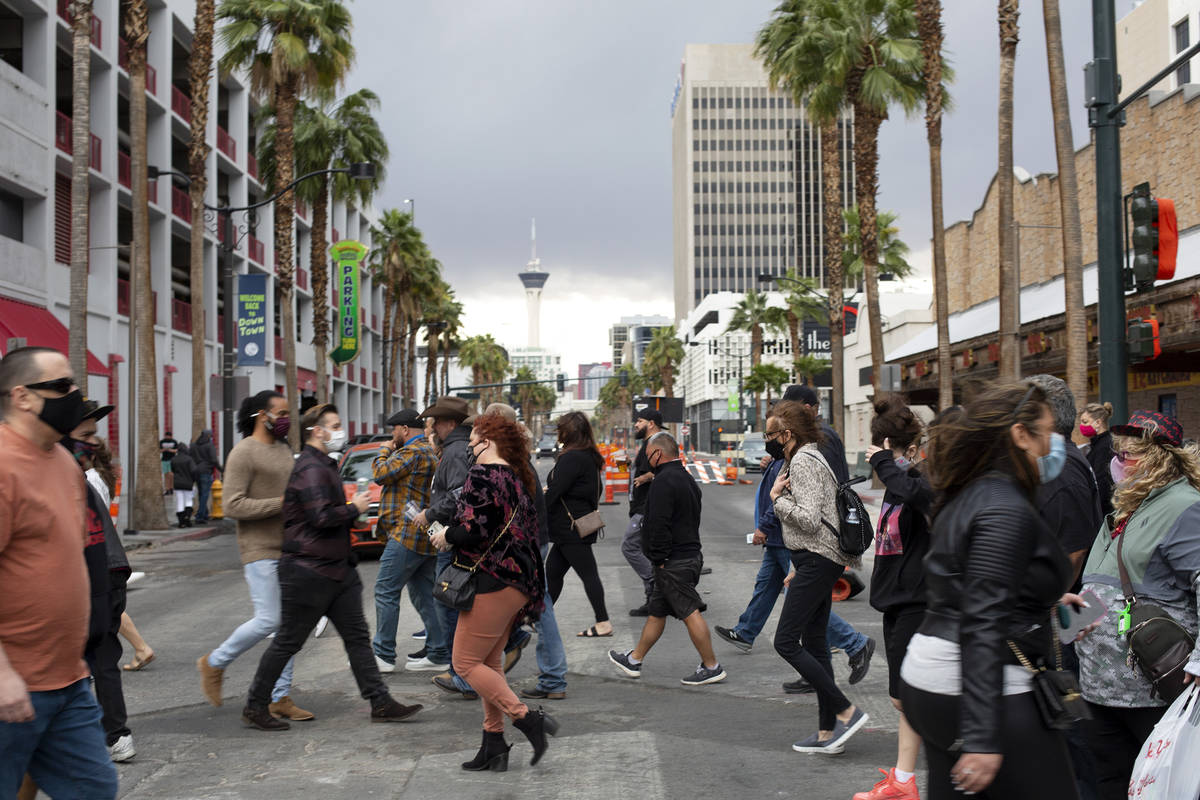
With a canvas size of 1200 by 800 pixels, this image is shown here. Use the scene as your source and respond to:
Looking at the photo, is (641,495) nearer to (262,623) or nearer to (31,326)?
(262,623)

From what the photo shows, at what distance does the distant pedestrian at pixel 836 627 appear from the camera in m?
6.66

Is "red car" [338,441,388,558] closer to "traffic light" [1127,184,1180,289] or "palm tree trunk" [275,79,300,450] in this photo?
"traffic light" [1127,184,1180,289]

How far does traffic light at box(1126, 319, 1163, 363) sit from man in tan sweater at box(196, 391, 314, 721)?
28.1 ft

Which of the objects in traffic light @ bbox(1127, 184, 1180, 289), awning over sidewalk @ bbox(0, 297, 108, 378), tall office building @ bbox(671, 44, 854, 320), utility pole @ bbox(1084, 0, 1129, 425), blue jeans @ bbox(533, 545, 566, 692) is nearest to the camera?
blue jeans @ bbox(533, 545, 566, 692)

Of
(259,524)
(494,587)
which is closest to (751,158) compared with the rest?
(259,524)

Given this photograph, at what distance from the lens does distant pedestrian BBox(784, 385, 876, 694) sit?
6.66 m

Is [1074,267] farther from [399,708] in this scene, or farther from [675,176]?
[675,176]

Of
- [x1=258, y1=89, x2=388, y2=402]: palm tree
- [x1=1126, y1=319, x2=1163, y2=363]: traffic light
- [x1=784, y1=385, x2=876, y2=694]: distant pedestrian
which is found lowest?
[x1=784, y1=385, x2=876, y2=694]: distant pedestrian

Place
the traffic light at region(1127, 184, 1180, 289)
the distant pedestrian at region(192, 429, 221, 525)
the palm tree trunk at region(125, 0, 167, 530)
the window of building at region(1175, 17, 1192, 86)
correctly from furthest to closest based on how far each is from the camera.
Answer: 1. the window of building at region(1175, 17, 1192, 86)
2. the distant pedestrian at region(192, 429, 221, 525)
3. the palm tree trunk at region(125, 0, 167, 530)
4. the traffic light at region(1127, 184, 1180, 289)

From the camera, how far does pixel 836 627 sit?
7023 mm

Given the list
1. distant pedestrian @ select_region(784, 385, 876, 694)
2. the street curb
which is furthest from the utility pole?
the street curb

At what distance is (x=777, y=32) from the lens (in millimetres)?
30031

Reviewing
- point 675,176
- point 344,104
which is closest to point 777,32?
point 344,104

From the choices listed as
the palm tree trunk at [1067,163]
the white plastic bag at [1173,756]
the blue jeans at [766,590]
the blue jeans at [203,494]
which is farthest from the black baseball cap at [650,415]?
the blue jeans at [203,494]
